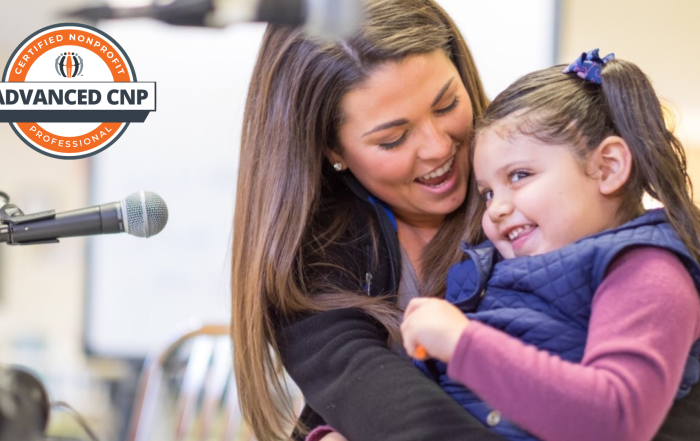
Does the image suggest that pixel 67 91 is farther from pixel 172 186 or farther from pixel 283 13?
pixel 283 13

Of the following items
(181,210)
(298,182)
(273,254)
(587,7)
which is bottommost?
(181,210)

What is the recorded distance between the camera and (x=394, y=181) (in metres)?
1.36

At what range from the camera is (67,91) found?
2291mm

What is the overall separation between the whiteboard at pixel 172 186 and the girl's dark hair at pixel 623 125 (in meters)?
1.95

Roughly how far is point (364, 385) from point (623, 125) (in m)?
0.50

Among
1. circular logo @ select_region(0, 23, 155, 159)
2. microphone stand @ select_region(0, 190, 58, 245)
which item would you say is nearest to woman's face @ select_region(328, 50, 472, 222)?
microphone stand @ select_region(0, 190, 58, 245)

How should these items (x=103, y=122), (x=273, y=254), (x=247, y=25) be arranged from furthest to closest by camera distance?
1. (x=103, y=122)
2. (x=273, y=254)
3. (x=247, y=25)

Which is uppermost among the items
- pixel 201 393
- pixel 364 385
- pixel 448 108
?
pixel 448 108

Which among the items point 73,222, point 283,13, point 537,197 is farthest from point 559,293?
point 73,222

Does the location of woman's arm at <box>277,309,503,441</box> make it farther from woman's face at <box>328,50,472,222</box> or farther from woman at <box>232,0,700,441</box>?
woman's face at <box>328,50,472,222</box>

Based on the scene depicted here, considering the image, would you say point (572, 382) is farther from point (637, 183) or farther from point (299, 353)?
point (299, 353)

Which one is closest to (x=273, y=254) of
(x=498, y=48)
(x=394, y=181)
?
(x=394, y=181)

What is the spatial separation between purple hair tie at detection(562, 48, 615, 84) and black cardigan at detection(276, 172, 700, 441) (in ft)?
1.33

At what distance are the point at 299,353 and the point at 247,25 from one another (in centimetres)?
57
